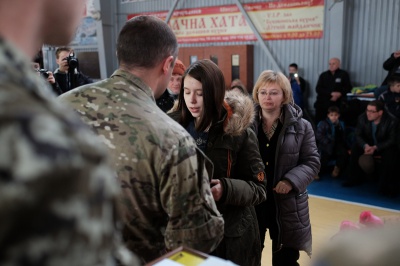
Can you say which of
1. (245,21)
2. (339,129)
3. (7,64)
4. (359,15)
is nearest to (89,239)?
(7,64)

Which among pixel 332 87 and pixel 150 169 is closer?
pixel 150 169

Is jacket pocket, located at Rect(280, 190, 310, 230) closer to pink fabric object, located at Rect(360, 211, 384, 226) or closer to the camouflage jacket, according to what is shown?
the camouflage jacket

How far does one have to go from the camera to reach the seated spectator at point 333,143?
646cm

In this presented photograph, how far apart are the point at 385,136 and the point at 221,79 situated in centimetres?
442

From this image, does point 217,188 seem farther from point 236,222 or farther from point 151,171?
point 151,171

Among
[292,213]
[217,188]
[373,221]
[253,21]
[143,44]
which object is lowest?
[292,213]

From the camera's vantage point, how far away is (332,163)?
6.82 metres

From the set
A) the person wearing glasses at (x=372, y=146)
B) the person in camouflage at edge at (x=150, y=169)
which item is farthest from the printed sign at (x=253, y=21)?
the person in camouflage at edge at (x=150, y=169)

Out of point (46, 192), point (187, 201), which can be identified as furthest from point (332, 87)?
point (46, 192)

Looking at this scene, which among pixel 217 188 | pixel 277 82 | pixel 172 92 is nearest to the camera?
pixel 217 188

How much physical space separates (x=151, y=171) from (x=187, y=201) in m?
0.16

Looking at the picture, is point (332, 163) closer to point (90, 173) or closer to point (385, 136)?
point (385, 136)

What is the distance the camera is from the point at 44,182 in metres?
0.42

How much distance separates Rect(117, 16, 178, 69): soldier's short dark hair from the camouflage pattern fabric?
3.38 feet
